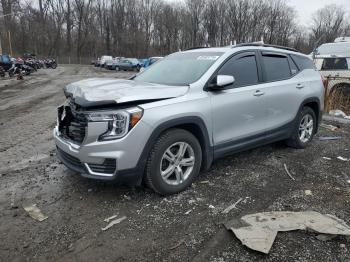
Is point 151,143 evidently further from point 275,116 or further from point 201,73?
point 275,116

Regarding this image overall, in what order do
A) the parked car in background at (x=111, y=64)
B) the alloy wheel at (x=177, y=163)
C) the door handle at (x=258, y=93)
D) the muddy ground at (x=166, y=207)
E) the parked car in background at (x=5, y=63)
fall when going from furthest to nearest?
the parked car in background at (x=111, y=64), the parked car in background at (x=5, y=63), the door handle at (x=258, y=93), the alloy wheel at (x=177, y=163), the muddy ground at (x=166, y=207)

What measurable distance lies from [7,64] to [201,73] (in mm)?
25048

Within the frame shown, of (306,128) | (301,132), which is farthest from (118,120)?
(306,128)

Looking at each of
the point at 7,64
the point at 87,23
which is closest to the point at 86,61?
the point at 87,23

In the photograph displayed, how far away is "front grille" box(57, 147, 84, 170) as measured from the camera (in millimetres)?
4133

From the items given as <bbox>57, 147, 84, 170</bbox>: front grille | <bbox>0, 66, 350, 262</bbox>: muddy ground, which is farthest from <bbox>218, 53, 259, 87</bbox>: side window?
<bbox>57, 147, 84, 170</bbox>: front grille

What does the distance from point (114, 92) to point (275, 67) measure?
2.96 meters

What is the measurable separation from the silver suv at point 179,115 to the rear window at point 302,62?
0.93 ft

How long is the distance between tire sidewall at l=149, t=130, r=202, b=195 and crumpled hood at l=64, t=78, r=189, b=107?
0.50m

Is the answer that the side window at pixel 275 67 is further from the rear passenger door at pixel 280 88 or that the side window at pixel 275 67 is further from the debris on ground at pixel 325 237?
the debris on ground at pixel 325 237

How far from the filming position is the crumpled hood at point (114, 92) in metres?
3.90

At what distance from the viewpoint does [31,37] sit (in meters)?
68.6

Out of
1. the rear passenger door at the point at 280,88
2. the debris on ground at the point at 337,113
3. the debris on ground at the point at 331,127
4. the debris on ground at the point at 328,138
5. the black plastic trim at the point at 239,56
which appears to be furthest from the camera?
the debris on ground at the point at 337,113

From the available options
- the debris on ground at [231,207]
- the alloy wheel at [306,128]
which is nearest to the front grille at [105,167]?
the debris on ground at [231,207]
